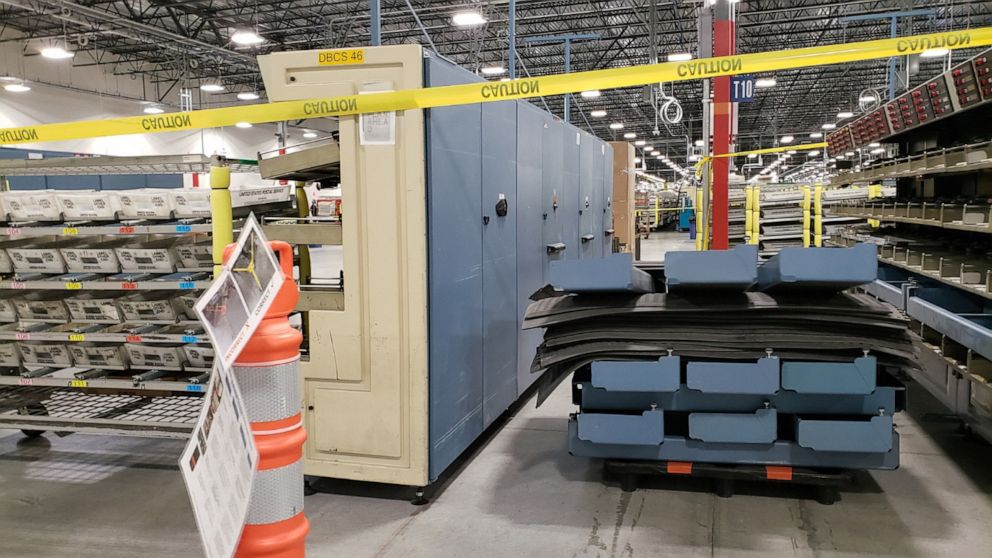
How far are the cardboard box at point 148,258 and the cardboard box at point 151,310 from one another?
213 mm

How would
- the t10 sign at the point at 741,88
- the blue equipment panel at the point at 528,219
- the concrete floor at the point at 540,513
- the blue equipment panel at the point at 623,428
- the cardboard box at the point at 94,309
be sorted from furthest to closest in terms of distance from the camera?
1. the t10 sign at the point at 741,88
2. the blue equipment panel at the point at 528,219
3. the cardboard box at the point at 94,309
4. the blue equipment panel at the point at 623,428
5. the concrete floor at the point at 540,513

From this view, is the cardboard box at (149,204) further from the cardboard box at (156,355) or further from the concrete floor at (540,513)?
the concrete floor at (540,513)

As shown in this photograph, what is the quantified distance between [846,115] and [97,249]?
29.0 m

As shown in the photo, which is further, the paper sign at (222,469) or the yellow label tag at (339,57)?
the yellow label tag at (339,57)

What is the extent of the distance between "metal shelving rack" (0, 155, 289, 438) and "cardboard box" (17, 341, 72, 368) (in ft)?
0.20

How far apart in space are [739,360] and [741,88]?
424 cm

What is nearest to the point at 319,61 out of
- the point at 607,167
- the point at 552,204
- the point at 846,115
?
the point at 552,204

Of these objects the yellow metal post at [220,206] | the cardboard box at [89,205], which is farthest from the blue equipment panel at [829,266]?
the cardboard box at [89,205]

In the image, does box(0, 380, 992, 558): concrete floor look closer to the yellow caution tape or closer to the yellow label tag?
the yellow caution tape

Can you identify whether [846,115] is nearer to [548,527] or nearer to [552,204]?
[552,204]

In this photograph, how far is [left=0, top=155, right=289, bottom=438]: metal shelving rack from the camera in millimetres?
3900

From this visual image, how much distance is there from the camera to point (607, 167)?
8750 mm

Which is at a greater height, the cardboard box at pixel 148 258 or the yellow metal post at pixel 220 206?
the yellow metal post at pixel 220 206

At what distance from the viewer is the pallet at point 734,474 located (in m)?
3.48
